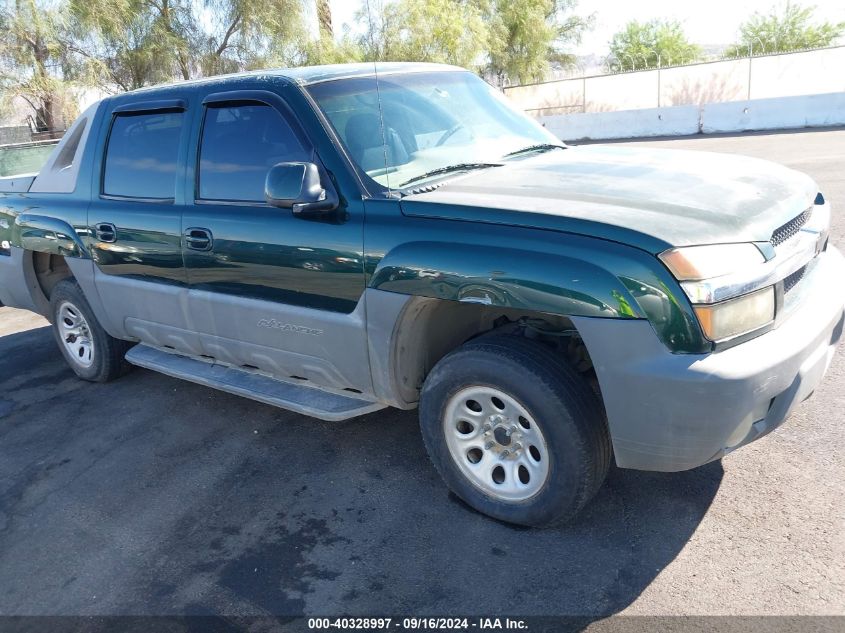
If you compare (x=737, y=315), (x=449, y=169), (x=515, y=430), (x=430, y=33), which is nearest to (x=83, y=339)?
(x=449, y=169)

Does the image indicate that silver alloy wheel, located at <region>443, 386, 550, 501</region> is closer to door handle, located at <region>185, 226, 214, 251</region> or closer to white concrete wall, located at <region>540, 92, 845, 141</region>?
door handle, located at <region>185, 226, 214, 251</region>

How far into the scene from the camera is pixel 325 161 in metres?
3.41

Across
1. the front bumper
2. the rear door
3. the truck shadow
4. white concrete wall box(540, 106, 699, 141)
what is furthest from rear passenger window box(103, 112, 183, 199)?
white concrete wall box(540, 106, 699, 141)

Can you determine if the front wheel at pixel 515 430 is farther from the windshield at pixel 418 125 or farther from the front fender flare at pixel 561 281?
the windshield at pixel 418 125

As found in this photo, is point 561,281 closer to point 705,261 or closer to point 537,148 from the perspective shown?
point 705,261

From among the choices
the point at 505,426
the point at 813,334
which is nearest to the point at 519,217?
the point at 505,426

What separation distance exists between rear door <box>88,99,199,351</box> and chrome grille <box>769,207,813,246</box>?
300 cm

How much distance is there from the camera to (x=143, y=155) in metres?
4.41

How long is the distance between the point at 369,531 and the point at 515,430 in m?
0.82

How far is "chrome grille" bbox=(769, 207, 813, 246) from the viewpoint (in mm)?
2850

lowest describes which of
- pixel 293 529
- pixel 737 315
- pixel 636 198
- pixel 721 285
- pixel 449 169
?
pixel 293 529

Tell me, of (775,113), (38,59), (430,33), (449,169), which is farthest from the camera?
(430,33)

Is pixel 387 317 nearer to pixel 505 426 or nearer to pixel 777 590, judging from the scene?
pixel 505 426

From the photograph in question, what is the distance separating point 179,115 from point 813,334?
11.2 ft
